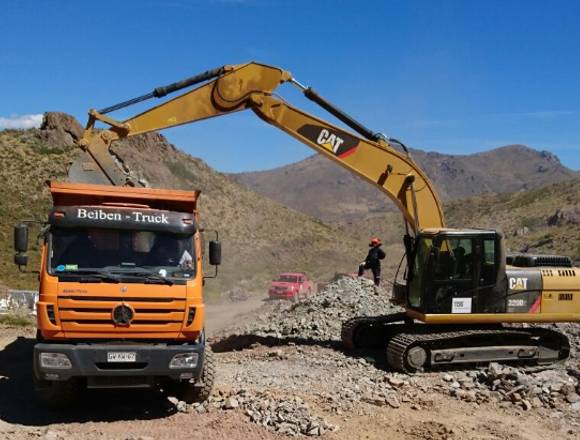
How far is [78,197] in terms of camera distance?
9.10m

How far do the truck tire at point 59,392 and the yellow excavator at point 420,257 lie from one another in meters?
4.38

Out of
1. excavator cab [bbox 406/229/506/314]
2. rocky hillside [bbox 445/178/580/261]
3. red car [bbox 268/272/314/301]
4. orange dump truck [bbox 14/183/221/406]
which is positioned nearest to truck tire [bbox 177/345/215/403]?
orange dump truck [bbox 14/183/221/406]

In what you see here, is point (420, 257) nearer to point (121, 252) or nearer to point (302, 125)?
point (302, 125)

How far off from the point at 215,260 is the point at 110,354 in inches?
89.0

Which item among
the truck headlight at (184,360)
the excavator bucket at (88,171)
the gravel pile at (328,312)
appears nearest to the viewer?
the truck headlight at (184,360)

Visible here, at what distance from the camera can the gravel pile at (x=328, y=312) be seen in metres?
15.8

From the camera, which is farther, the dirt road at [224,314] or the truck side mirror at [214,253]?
the dirt road at [224,314]

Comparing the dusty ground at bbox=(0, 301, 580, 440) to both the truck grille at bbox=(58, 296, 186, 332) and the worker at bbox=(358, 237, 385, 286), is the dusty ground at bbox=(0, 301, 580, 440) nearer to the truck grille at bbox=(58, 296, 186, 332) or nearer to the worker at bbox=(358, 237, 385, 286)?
the truck grille at bbox=(58, 296, 186, 332)

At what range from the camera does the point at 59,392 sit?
8.81 m

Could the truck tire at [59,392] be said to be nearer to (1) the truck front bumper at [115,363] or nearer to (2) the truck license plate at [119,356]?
(1) the truck front bumper at [115,363]

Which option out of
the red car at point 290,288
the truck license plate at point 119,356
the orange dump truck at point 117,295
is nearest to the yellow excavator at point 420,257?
the orange dump truck at point 117,295

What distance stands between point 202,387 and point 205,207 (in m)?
51.2

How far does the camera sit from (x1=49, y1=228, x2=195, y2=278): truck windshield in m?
8.63

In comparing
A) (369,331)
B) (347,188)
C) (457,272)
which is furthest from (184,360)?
(347,188)
